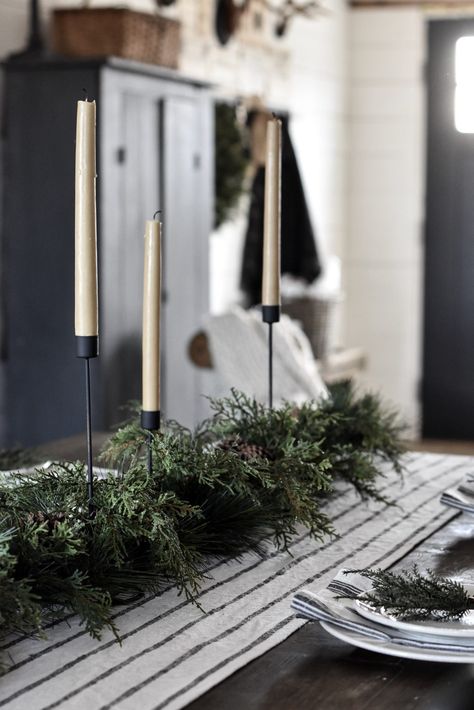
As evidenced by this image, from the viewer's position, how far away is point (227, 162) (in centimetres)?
466

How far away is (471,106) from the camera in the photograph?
14.5 ft

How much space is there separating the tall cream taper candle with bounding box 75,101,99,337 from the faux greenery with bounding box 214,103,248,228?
3528 mm

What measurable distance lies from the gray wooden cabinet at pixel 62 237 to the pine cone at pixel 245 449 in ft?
6.77

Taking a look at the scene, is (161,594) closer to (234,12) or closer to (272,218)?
(272,218)

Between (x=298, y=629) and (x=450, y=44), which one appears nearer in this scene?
(x=298, y=629)

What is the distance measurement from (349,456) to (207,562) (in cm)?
40

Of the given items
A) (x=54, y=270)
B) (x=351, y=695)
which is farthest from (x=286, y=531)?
(x=54, y=270)

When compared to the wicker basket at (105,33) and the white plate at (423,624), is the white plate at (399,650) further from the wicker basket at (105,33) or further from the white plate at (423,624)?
the wicker basket at (105,33)

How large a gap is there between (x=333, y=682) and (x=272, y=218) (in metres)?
0.79

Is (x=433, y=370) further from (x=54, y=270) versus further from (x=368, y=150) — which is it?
(x=54, y=270)

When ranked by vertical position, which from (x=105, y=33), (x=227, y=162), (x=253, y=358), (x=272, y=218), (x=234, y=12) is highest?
(x=234, y=12)

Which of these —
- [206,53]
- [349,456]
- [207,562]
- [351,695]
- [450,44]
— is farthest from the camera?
[450,44]

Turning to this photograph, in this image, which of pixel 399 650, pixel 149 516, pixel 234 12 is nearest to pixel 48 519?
pixel 149 516

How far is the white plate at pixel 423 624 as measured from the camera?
38.6 inches
